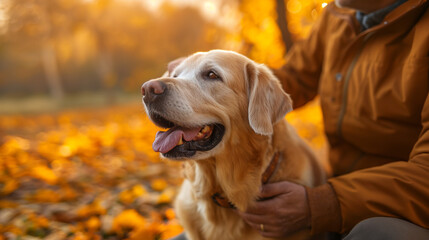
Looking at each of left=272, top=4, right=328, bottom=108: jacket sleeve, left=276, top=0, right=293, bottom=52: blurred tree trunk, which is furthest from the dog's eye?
left=276, top=0, right=293, bottom=52: blurred tree trunk

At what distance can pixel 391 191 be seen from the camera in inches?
55.1

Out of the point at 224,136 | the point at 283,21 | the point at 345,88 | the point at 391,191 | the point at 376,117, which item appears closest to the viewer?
the point at 391,191

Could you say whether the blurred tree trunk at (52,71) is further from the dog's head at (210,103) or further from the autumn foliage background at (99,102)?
the dog's head at (210,103)

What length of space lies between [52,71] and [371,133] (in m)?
8.84

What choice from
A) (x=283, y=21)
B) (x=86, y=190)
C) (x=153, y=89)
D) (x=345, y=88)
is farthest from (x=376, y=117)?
(x=283, y=21)

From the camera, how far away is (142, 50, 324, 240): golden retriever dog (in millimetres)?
1623

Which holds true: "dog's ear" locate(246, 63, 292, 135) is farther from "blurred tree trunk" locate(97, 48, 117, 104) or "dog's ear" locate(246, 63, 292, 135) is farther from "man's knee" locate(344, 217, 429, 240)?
"blurred tree trunk" locate(97, 48, 117, 104)

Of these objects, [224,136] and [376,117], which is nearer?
[224,136]

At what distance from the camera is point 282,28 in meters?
5.98

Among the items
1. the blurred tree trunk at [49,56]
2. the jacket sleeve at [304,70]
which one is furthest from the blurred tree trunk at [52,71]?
the jacket sleeve at [304,70]

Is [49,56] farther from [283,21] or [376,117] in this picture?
[376,117]

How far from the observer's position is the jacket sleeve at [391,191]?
133cm

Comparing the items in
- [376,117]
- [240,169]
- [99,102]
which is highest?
[99,102]

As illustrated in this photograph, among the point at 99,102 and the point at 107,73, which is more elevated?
the point at 107,73
